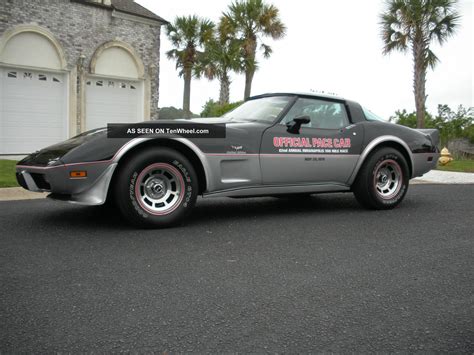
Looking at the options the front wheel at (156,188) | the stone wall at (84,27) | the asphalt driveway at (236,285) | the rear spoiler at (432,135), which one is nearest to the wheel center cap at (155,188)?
the front wheel at (156,188)

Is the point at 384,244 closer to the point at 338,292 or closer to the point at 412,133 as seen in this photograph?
the point at 338,292

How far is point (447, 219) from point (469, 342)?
3371 mm

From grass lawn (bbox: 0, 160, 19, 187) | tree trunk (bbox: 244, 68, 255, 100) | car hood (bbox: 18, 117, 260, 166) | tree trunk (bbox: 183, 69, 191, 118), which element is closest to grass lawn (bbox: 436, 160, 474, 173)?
grass lawn (bbox: 0, 160, 19, 187)

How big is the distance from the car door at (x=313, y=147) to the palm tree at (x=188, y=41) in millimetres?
22221

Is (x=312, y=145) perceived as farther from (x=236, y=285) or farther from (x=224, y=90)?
(x=224, y=90)

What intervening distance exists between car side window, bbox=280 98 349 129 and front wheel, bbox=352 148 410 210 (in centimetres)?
61

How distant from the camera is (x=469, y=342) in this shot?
2061 millimetres

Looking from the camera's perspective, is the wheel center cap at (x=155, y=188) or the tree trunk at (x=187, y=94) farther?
the tree trunk at (x=187, y=94)

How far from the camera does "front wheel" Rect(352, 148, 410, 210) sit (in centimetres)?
556

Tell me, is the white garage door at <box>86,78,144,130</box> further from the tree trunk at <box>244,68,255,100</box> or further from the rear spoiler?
the rear spoiler

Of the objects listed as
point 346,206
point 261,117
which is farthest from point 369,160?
point 261,117

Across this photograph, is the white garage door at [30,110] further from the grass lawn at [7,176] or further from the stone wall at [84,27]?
the grass lawn at [7,176]

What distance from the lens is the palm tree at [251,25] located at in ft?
80.8
